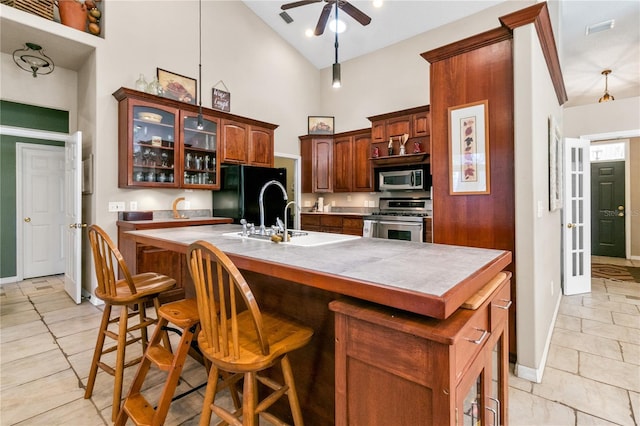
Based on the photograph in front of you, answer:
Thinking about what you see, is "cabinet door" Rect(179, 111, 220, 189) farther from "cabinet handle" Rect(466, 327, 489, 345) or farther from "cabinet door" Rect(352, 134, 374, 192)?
"cabinet handle" Rect(466, 327, 489, 345)

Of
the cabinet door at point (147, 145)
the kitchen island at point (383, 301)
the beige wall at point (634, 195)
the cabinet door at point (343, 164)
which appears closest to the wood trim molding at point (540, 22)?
the kitchen island at point (383, 301)

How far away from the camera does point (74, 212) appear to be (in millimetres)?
3693

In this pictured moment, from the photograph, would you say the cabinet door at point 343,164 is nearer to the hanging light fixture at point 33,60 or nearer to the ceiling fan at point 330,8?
the ceiling fan at point 330,8

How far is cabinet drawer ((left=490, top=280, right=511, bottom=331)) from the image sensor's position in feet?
3.99

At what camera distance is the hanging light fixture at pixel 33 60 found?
142 inches

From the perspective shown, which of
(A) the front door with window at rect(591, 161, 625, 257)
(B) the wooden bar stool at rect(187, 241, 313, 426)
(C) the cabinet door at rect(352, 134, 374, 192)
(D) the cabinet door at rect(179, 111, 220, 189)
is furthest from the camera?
(A) the front door with window at rect(591, 161, 625, 257)

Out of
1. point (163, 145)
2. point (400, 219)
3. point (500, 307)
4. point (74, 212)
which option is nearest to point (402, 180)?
point (400, 219)

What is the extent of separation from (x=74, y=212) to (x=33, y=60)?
1908mm

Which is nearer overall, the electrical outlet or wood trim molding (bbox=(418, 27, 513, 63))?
wood trim molding (bbox=(418, 27, 513, 63))

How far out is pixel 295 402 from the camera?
4.18ft

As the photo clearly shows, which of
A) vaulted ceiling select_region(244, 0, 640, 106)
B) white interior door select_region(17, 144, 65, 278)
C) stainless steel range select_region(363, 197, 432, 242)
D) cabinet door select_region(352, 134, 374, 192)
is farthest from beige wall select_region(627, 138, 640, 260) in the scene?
white interior door select_region(17, 144, 65, 278)

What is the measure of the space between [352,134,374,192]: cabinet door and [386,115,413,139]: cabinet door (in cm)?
49

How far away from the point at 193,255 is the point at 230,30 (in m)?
4.88

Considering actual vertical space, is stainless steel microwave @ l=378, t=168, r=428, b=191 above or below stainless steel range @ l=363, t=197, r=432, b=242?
above
